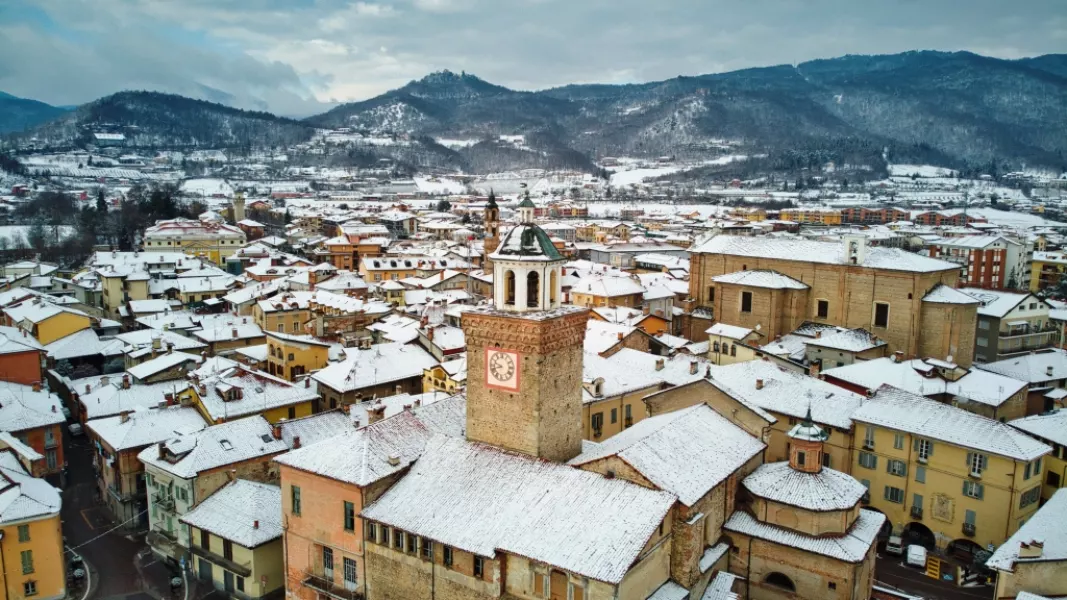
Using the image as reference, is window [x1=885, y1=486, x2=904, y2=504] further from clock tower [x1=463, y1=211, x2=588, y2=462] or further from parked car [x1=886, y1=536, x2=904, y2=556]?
clock tower [x1=463, y1=211, x2=588, y2=462]

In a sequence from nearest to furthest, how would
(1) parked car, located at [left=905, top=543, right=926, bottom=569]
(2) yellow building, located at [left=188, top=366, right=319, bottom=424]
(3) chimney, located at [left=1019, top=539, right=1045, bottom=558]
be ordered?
1. (3) chimney, located at [left=1019, top=539, right=1045, bottom=558]
2. (1) parked car, located at [left=905, top=543, right=926, bottom=569]
3. (2) yellow building, located at [left=188, top=366, right=319, bottom=424]

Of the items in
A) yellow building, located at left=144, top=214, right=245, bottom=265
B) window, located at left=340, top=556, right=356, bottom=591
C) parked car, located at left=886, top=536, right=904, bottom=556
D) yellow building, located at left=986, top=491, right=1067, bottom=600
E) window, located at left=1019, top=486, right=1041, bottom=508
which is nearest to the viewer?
yellow building, located at left=986, top=491, right=1067, bottom=600

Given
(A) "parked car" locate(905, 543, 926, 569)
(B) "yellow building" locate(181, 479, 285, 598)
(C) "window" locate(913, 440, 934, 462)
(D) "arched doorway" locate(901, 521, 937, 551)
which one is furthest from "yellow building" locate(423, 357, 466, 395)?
(A) "parked car" locate(905, 543, 926, 569)

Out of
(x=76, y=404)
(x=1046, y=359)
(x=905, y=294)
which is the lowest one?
(x=76, y=404)

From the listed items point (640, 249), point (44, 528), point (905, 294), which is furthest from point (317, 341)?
point (640, 249)

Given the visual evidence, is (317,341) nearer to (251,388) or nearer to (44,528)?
(251,388)

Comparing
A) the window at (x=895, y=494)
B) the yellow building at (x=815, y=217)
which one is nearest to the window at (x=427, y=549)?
the window at (x=895, y=494)

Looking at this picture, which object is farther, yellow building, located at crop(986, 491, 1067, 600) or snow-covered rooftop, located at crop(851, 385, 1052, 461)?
snow-covered rooftop, located at crop(851, 385, 1052, 461)

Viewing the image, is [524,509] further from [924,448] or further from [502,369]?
[924,448]
